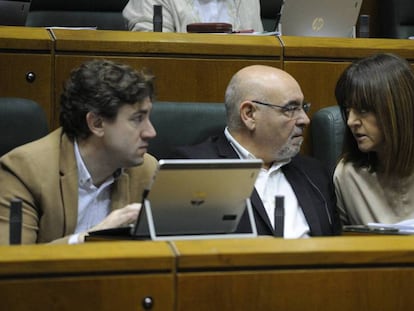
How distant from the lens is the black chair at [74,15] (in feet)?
9.48

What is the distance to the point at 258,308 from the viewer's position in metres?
1.18

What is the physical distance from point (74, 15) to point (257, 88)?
1092 millimetres

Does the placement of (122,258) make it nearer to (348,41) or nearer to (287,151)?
(287,151)

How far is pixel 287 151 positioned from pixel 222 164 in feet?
2.00

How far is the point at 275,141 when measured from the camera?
1970 millimetres

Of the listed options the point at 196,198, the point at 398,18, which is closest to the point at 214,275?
the point at 196,198

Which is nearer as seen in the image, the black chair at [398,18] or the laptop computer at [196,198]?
the laptop computer at [196,198]

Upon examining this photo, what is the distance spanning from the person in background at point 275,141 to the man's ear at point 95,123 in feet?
0.70

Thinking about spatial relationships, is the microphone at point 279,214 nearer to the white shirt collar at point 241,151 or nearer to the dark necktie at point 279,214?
the dark necktie at point 279,214

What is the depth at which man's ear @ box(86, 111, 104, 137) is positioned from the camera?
5.73 ft

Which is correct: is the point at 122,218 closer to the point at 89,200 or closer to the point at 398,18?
the point at 89,200

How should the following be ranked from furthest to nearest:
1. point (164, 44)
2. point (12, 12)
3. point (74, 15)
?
point (74, 15) → point (12, 12) → point (164, 44)

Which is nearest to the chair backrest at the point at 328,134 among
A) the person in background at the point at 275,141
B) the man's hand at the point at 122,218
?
the person in background at the point at 275,141

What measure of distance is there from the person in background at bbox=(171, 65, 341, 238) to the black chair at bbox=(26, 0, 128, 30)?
3.33 feet
